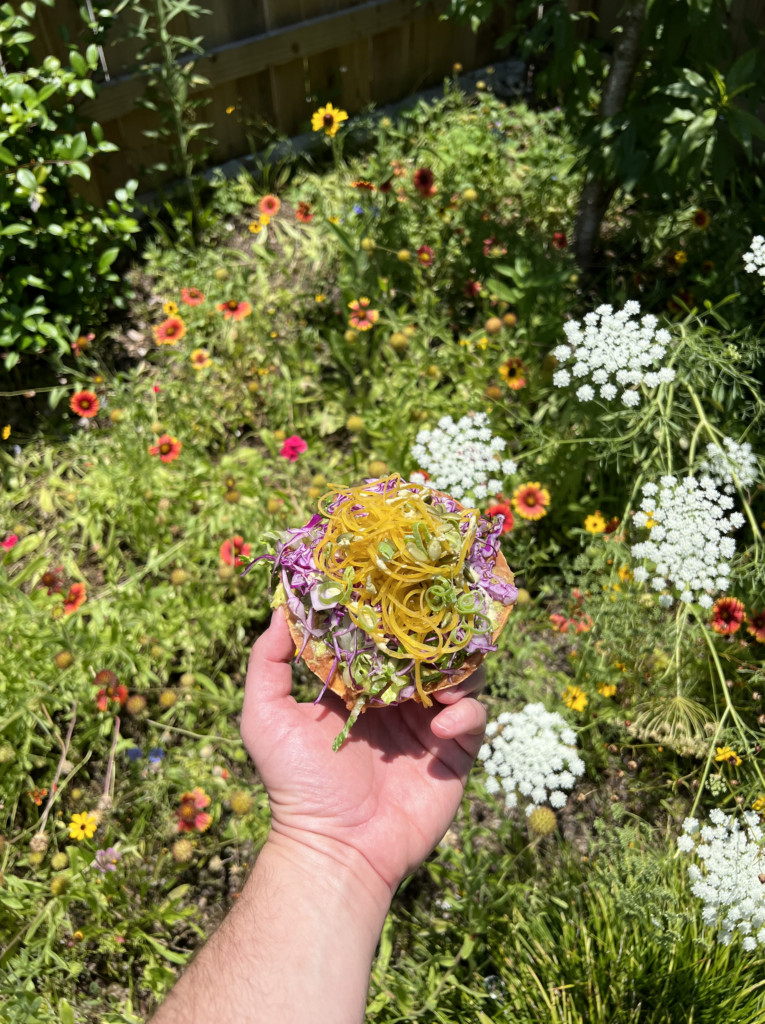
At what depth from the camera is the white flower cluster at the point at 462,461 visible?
2475mm

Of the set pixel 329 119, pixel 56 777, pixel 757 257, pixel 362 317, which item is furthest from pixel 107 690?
pixel 329 119

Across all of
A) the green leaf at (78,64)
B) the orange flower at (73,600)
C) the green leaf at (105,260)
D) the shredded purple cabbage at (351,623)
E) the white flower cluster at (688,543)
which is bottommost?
the orange flower at (73,600)

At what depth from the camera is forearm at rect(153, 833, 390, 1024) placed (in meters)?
1.50

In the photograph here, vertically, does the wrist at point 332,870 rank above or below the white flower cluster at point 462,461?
below

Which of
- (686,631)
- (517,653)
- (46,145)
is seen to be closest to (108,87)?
(46,145)

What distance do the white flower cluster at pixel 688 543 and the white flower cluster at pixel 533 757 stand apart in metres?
0.50

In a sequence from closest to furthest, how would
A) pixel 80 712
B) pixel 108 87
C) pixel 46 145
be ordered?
pixel 80 712 < pixel 46 145 < pixel 108 87

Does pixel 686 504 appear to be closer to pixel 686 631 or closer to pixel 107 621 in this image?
pixel 686 631

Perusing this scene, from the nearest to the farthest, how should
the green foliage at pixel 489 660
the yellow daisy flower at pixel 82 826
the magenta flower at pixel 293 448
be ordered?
the green foliage at pixel 489 660
the yellow daisy flower at pixel 82 826
the magenta flower at pixel 293 448

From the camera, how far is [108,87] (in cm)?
378

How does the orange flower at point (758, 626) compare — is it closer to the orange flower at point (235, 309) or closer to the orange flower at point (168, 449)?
the orange flower at point (168, 449)

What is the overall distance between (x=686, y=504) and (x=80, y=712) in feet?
6.99

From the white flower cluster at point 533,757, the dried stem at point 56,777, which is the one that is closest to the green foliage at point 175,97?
the dried stem at point 56,777

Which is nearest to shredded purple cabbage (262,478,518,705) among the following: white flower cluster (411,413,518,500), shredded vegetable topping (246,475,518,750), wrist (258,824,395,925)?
shredded vegetable topping (246,475,518,750)
